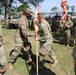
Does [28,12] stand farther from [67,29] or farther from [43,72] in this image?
[67,29]

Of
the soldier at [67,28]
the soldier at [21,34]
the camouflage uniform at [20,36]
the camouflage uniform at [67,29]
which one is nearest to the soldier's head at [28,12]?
the soldier at [21,34]

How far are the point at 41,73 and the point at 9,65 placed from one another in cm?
123

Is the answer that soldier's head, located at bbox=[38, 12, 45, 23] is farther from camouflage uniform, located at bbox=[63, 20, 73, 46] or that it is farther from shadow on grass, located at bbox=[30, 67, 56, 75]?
camouflage uniform, located at bbox=[63, 20, 73, 46]

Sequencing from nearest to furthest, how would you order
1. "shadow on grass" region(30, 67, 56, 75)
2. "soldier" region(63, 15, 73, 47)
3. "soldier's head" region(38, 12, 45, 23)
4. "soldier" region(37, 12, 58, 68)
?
"soldier" region(37, 12, 58, 68) < "soldier's head" region(38, 12, 45, 23) < "shadow on grass" region(30, 67, 56, 75) < "soldier" region(63, 15, 73, 47)

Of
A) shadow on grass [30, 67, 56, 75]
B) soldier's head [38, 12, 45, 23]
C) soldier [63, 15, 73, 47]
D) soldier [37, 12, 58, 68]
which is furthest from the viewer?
soldier [63, 15, 73, 47]

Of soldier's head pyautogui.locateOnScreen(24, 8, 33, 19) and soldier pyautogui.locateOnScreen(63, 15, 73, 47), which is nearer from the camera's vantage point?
soldier's head pyautogui.locateOnScreen(24, 8, 33, 19)

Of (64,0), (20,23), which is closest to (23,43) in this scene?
(20,23)

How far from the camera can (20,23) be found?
32.2 feet

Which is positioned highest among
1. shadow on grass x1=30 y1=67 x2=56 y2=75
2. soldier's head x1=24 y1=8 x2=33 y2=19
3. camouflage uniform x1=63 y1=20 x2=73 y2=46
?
soldier's head x1=24 y1=8 x2=33 y2=19

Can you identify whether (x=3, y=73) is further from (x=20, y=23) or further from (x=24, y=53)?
(x=24, y=53)

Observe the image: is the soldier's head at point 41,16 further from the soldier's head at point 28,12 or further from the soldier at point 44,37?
the soldier's head at point 28,12

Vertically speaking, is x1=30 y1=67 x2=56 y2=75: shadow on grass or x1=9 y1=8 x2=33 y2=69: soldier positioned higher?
x1=9 y1=8 x2=33 y2=69: soldier

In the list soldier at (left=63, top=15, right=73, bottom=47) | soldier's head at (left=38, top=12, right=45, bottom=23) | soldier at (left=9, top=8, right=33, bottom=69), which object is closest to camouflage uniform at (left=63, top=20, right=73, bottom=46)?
soldier at (left=63, top=15, right=73, bottom=47)

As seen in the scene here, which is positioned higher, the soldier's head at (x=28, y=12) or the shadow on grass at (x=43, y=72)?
the soldier's head at (x=28, y=12)
